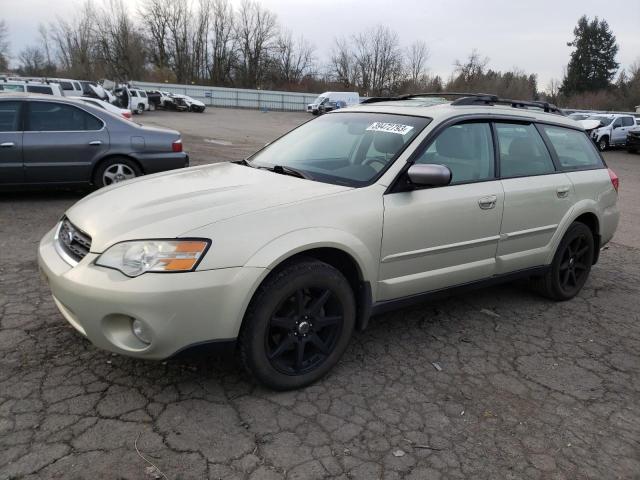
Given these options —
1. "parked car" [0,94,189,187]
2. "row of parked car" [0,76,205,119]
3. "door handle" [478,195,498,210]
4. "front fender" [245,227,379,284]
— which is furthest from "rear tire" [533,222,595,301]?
"row of parked car" [0,76,205,119]

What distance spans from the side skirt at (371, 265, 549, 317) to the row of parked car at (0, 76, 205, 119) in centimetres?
1867

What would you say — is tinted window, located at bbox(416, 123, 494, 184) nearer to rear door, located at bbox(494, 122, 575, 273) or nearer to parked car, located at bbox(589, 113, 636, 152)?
rear door, located at bbox(494, 122, 575, 273)

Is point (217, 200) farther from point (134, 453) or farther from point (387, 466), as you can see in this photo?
point (387, 466)

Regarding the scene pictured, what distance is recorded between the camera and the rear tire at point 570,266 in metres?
4.49

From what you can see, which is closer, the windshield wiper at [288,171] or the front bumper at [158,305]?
the front bumper at [158,305]

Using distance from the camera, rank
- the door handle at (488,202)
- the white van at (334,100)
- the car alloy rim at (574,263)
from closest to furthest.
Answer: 1. the door handle at (488,202)
2. the car alloy rim at (574,263)
3. the white van at (334,100)

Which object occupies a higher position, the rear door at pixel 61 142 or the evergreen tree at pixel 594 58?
the evergreen tree at pixel 594 58

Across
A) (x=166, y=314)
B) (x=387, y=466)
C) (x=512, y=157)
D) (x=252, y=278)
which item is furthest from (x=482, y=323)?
(x=166, y=314)

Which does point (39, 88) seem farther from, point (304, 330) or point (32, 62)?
point (32, 62)

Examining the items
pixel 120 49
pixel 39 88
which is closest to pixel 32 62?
pixel 120 49

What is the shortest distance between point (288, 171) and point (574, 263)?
286 cm

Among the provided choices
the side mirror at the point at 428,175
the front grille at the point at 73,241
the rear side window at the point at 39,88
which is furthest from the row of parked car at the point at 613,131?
the front grille at the point at 73,241

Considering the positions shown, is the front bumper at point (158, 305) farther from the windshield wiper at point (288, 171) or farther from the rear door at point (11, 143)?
the rear door at point (11, 143)

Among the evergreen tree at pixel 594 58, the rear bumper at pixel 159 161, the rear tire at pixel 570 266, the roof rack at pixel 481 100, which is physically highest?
the evergreen tree at pixel 594 58
